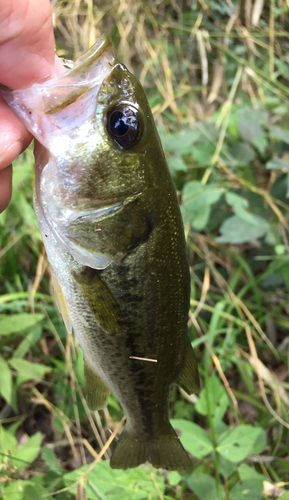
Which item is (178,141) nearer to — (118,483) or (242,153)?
(242,153)

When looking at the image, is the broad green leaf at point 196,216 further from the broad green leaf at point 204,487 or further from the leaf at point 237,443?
the broad green leaf at point 204,487

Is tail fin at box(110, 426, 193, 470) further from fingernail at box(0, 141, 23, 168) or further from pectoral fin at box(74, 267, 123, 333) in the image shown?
fingernail at box(0, 141, 23, 168)

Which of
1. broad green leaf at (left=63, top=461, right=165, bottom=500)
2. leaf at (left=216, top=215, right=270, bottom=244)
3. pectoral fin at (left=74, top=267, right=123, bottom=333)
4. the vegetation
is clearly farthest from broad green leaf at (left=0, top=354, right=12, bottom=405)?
leaf at (left=216, top=215, right=270, bottom=244)

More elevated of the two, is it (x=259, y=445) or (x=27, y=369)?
(x=27, y=369)

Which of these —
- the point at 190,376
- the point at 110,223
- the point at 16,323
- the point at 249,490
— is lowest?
the point at 249,490

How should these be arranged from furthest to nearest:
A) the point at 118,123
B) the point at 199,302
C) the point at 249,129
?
the point at 249,129 < the point at 199,302 < the point at 118,123

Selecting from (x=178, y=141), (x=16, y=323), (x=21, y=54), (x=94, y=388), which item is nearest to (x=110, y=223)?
A: (x=21, y=54)
